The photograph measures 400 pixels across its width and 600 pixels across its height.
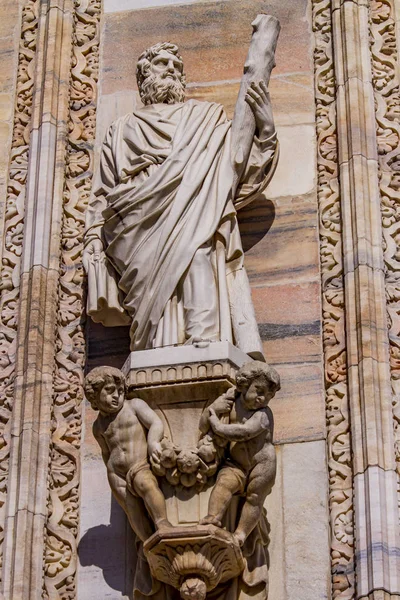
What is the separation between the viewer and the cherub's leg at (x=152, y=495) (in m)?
9.07

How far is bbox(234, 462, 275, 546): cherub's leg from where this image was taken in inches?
360

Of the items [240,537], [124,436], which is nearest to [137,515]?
[124,436]

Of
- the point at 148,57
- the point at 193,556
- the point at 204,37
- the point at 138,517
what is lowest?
the point at 193,556

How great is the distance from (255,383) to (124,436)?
720 millimetres

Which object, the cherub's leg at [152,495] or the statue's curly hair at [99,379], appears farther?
the statue's curly hair at [99,379]

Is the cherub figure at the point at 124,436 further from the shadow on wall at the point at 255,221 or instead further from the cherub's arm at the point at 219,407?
the shadow on wall at the point at 255,221

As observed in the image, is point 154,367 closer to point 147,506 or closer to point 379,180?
point 147,506

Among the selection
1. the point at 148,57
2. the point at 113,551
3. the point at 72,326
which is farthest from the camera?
the point at 148,57

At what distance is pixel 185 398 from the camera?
935 centimetres

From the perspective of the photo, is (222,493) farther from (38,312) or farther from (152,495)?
(38,312)

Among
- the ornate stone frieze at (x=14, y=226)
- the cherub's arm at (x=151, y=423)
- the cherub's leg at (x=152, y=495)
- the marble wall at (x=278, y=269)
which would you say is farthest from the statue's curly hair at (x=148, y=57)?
the cherub's leg at (x=152, y=495)

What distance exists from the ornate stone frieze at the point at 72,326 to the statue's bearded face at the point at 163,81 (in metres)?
0.57

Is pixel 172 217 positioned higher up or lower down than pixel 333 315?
higher up

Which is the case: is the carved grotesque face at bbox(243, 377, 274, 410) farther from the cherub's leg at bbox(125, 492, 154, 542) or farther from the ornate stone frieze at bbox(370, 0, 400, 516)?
the ornate stone frieze at bbox(370, 0, 400, 516)
